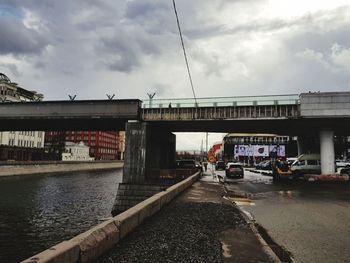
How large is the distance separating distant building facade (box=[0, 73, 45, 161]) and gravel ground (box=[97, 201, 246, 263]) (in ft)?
276

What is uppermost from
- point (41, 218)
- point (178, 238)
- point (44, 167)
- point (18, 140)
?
point (18, 140)

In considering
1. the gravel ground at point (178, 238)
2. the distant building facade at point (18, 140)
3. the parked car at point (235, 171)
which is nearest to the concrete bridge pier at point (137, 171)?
the parked car at point (235, 171)

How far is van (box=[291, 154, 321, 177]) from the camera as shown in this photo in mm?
38219

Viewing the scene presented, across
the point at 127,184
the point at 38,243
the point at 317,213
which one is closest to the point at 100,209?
the point at 127,184

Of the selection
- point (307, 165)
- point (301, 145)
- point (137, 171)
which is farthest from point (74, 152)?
point (307, 165)

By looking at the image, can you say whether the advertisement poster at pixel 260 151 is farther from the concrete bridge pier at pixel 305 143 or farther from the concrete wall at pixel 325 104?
the concrete wall at pixel 325 104

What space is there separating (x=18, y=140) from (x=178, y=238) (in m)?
99.6

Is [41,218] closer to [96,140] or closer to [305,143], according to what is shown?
[305,143]

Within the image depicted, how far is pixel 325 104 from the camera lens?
109 ft

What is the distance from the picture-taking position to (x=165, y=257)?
6738mm

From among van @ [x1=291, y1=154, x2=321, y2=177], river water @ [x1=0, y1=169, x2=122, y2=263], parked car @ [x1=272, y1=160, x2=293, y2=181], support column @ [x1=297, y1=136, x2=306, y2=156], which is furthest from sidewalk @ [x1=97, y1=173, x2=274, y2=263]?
support column @ [x1=297, y1=136, x2=306, y2=156]

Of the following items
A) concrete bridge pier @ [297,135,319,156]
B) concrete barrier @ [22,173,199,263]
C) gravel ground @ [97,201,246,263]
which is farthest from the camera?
concrete bridge pier @ [297,135,319,156]

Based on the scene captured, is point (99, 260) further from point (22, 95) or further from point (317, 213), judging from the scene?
point (22, 95)

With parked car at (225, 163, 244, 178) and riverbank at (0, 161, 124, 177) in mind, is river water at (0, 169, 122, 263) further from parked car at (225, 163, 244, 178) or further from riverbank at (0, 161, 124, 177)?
riverbank at (0, 161, 124, 177)
